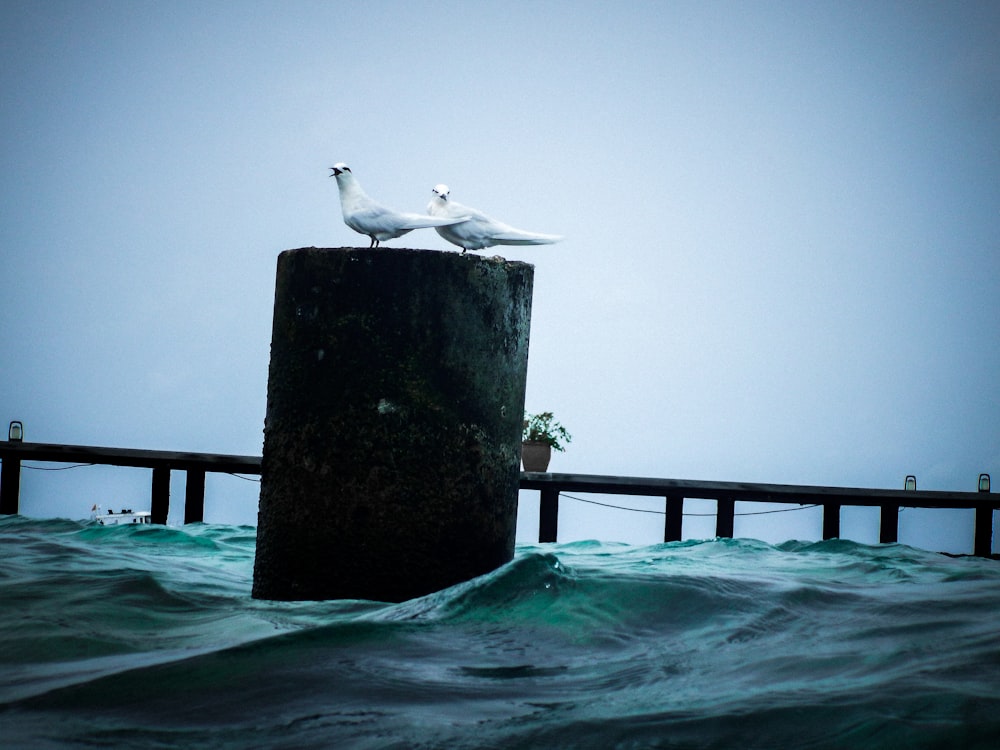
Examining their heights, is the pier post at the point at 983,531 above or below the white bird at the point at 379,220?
below

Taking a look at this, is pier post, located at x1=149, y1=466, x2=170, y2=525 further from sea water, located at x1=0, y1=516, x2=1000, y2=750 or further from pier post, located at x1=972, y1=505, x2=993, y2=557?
pier post, located at x1=972, y1=505, x2=993, y2=557

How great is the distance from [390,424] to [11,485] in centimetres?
749

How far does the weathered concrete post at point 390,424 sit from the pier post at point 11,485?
22.7 feet

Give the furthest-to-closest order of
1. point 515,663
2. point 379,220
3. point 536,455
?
point 536,455, point 379,220, point 515,663

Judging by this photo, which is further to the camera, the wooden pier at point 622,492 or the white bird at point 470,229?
the wooden pier at point 622,492

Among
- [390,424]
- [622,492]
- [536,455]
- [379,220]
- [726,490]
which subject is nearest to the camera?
[390,424]

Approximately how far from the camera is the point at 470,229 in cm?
517

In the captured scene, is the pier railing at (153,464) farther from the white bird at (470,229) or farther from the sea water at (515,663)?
the white bird at (470,229)

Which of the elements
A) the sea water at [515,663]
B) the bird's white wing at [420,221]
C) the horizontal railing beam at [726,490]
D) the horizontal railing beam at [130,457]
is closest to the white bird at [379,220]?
the bird's white wing at [420,221]

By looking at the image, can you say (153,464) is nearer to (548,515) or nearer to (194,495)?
(194,495)

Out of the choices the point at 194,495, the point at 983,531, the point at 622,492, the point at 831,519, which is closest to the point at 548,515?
the point at 622,492

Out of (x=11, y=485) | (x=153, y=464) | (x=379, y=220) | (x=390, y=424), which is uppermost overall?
(x=379, y=220)

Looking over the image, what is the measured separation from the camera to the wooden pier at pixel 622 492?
941 cm

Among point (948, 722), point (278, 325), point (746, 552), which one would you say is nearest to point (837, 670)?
point (948, 722)
